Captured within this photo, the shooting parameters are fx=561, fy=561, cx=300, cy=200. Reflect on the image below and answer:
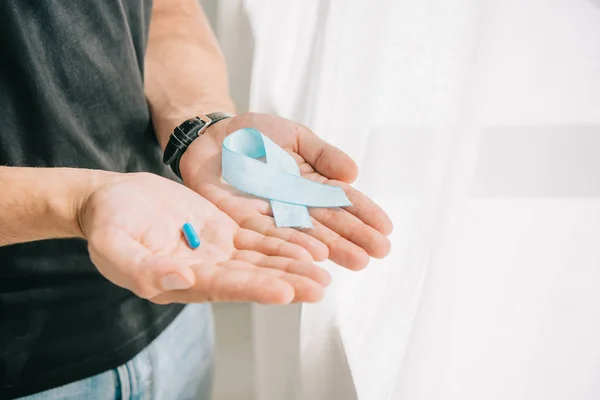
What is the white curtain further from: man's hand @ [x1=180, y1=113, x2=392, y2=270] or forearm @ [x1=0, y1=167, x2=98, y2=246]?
forearm @ [x1=0, y1=167, x2=98, y2=246]

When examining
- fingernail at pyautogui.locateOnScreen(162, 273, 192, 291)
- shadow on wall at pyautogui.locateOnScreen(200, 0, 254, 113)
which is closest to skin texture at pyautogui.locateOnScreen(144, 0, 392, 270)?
fingernail at pyautogui.locateOnScreen(162, 273, 192, 291)

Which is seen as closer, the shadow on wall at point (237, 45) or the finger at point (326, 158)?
the finger at point (326, 158)

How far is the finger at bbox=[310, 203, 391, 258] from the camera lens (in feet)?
1.80

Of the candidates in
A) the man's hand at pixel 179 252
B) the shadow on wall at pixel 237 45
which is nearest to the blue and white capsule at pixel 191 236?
the man's hand at pixel 179 252

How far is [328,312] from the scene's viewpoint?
28.4 inches

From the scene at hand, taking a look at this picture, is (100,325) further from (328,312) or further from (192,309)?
(328,312)

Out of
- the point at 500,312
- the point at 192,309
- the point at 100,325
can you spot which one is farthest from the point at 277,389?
the point at 500,312

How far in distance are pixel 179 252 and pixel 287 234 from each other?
0.37ft

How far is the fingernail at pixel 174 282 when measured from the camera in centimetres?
42

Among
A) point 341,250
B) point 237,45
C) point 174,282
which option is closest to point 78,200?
point 174,282

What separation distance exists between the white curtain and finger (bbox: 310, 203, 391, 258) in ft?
0.21

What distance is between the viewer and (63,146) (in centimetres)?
60

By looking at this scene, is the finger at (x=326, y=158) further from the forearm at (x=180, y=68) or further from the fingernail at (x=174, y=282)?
the fingernail at (x=174, y=282)

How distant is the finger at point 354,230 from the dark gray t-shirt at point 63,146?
25 centimetres
